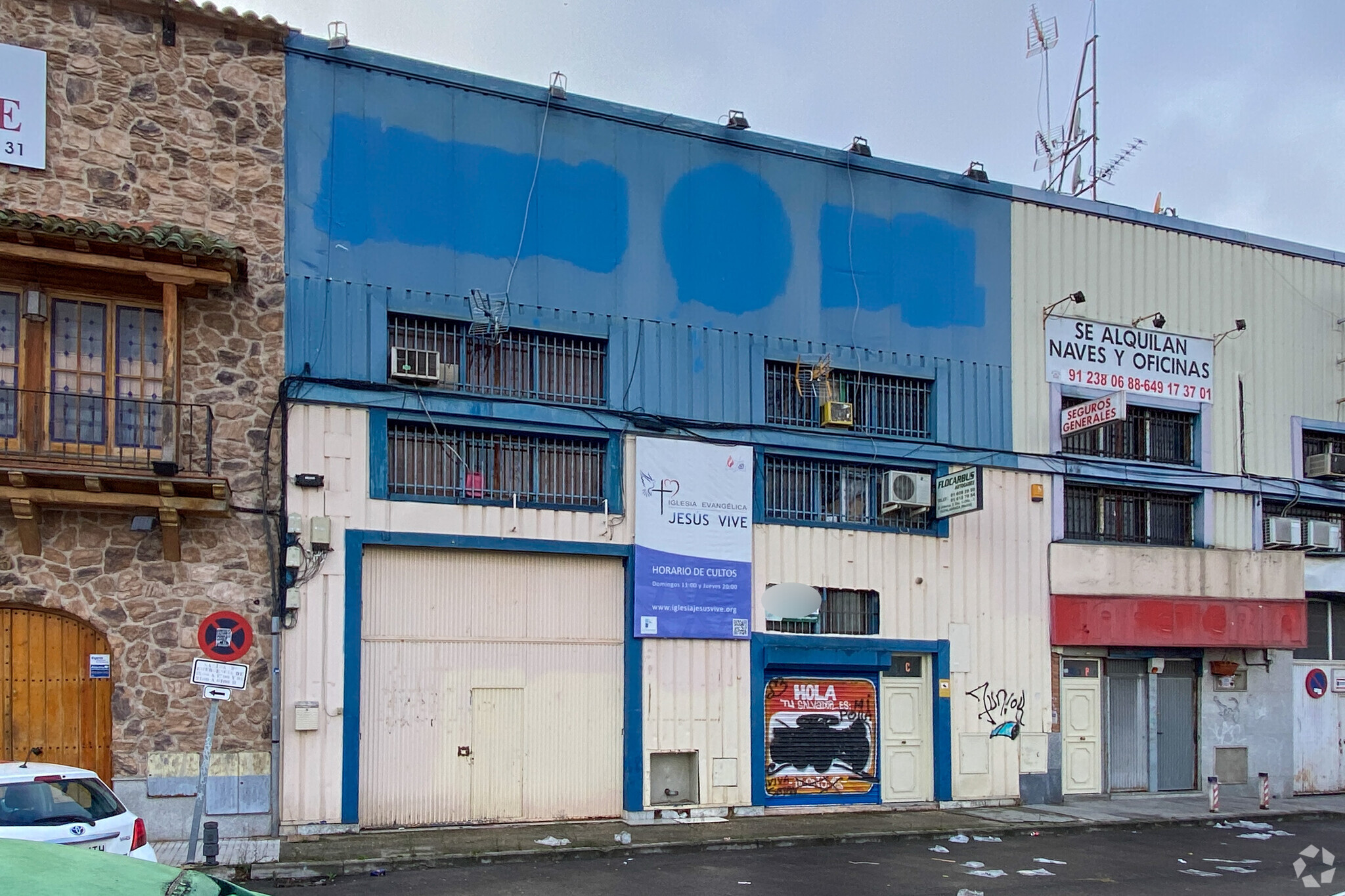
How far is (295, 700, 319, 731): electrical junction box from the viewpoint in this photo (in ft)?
46.0

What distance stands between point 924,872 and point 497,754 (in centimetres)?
552

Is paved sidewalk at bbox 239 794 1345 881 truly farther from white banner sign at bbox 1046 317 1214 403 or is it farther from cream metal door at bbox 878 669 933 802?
white banner sign at bbox 1046 317 1214 403

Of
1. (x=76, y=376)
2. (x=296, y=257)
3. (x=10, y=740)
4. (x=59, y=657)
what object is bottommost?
(x=10, y=740)

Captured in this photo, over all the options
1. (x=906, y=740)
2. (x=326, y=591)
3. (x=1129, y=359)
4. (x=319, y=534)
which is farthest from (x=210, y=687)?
(x=1129, y=359)

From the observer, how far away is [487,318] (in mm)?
15656

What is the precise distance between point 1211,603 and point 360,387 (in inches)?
558

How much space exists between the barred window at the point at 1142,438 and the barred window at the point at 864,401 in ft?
9.04

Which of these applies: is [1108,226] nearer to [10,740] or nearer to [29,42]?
[29,42]

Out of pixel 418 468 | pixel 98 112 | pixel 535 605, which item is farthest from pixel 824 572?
pixel 98 112

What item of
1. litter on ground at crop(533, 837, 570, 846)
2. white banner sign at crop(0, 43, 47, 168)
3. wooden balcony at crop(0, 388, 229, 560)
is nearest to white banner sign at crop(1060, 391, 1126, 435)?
litter on ground at crop(533, 837, 570, 846)

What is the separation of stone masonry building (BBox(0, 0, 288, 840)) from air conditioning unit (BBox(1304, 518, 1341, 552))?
56.6ft

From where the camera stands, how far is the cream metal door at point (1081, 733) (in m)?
19.1

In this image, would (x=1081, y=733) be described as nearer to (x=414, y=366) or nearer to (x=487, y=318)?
(x=487, y=318)

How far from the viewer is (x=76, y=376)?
13.7 meters
